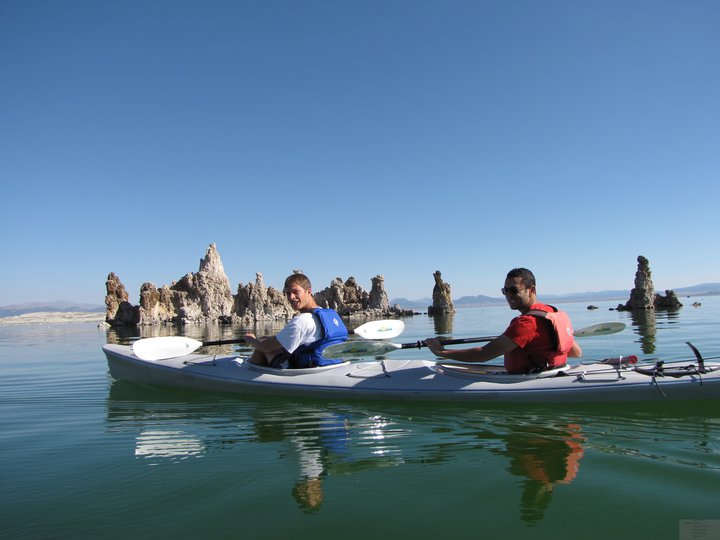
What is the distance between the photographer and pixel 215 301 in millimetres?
70562

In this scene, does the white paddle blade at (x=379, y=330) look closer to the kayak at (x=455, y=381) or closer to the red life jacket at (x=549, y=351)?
the kayak at (x=455, y=381)

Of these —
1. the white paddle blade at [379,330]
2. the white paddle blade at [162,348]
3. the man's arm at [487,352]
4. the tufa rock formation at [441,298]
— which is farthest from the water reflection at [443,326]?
the tufa rock formation at [441,298]

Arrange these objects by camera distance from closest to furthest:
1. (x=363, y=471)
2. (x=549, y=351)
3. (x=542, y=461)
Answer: (x=363, y=471), (x=542, y=461), (x=549, y=351)

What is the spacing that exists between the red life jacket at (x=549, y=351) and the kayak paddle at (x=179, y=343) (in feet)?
9.33

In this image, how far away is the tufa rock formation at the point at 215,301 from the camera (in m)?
63.8

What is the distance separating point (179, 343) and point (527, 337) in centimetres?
643

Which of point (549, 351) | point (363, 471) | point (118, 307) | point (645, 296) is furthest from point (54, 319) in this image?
point (363, 471)

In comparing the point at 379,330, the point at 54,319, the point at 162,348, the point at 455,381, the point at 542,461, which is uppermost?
A: the point at 54,319

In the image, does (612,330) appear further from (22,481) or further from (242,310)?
(242,310)

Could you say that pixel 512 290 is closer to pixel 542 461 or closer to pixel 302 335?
pixel 542 461

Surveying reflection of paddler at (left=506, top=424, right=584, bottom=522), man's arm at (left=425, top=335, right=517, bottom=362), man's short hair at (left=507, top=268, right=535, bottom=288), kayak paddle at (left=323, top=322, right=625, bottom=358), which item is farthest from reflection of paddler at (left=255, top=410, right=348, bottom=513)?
man's short hair at (left=507, top=268, right=535, bottom=288)

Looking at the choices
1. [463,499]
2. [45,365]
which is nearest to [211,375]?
[463,499]

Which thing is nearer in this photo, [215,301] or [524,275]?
[524,275]

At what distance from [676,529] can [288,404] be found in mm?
4739
